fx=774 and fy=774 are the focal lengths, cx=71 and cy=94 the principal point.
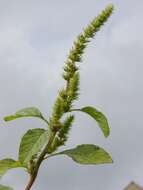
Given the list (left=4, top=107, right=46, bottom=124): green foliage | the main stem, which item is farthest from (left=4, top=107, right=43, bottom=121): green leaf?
the main stem

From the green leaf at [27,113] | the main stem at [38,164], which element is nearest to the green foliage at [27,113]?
the green leaf at [27,113]

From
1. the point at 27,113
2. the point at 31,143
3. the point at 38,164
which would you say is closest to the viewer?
the point at 38,164

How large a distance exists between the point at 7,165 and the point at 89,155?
48cm

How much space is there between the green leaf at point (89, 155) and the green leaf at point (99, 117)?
0.12 metres

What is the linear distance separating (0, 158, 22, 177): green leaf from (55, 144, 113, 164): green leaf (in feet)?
0.91

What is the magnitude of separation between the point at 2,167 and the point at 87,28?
90cm

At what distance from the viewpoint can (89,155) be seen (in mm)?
4168

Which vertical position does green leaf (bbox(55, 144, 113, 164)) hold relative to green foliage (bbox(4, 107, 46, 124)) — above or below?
below

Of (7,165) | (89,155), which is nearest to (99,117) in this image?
(89,155)

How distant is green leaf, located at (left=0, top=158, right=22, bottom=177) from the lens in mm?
4199

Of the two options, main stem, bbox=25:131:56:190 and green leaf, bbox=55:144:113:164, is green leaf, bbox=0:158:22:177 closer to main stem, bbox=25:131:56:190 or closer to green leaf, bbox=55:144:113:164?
main stem, bbox=25:131:56:190

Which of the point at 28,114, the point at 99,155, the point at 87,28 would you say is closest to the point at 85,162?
the point at 99,155

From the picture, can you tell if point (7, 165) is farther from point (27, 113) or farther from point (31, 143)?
point (27, 113)

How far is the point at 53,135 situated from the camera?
13.8 ft
